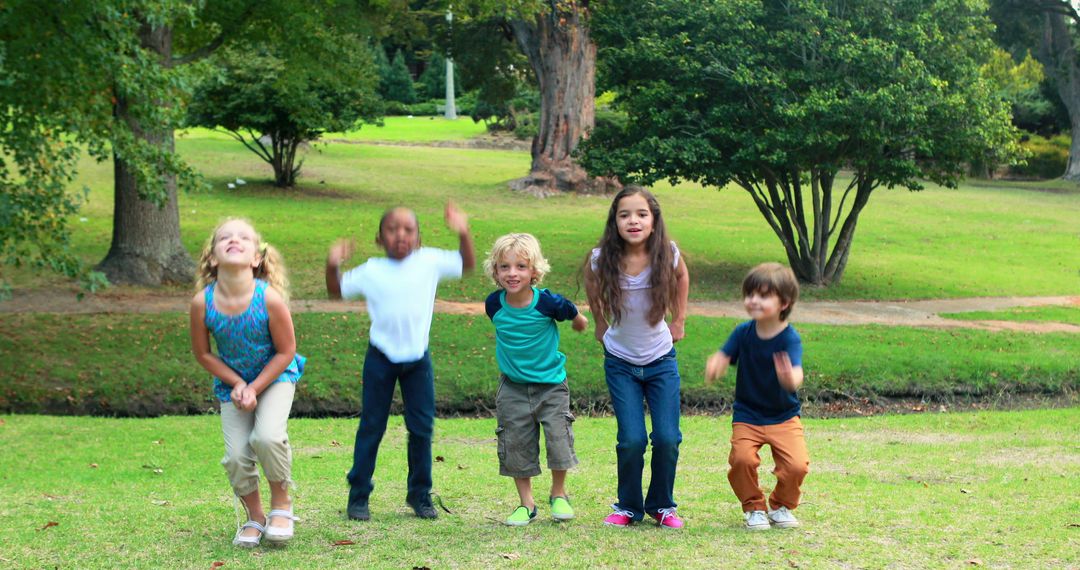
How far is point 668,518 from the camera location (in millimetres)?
5977

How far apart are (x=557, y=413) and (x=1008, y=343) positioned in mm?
11789

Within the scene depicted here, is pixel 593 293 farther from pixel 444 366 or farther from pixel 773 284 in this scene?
pixel 444 366

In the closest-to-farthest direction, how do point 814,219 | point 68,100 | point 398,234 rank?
point 398,234
point 68,100
point 814,219

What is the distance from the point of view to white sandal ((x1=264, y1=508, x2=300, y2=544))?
212 inches

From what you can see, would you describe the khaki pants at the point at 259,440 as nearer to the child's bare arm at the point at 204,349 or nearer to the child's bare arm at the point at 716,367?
the child's bare arm at the point at 204,349

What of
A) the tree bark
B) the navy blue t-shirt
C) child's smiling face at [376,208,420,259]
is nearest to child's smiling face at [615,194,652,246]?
the navy blue t-shirt

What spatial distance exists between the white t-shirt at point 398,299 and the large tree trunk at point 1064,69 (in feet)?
155

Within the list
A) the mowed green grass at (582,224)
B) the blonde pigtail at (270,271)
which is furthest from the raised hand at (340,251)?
the mowed green grass at (582,224)

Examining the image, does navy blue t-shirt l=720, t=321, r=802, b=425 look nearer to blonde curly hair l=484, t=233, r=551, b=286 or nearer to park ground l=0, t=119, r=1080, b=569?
park ground l=0, t=119, r=1080, b=569

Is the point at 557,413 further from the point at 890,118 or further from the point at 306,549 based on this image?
the point at 890,118

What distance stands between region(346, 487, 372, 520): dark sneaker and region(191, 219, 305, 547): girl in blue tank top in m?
0.60

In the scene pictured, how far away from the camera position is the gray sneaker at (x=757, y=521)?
5.84 m

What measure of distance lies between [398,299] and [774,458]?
6.95ft

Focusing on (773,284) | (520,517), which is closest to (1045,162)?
(773,284)
